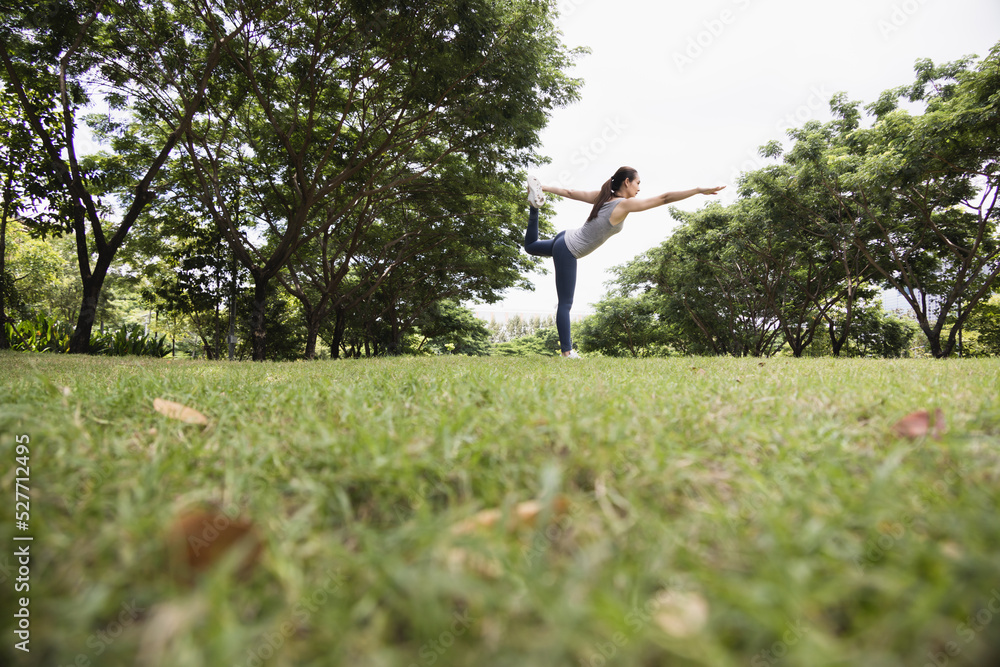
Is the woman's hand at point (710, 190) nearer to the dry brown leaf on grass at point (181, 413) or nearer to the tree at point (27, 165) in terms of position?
the dry brown leaf on grass at point (181, 413)

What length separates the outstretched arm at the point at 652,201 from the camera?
4516mm

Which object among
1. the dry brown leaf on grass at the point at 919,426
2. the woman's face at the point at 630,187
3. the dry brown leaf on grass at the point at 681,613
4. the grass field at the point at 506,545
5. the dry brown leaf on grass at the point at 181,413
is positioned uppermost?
the woman's face at the point at 630,187

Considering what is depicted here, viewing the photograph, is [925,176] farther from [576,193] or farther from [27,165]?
[27,165]

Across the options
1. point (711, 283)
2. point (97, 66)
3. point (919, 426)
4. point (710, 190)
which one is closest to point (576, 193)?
point (710, 190)

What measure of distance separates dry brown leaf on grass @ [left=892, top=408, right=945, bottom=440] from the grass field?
41 mm

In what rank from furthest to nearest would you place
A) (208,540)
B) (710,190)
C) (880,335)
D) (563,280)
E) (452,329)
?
(452,329)
(880,335)
(563,280)
(710,190)
(208,540)

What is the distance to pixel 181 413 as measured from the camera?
64.2 inches

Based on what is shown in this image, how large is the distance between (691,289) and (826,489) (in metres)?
21.2

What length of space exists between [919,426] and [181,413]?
8.56ft

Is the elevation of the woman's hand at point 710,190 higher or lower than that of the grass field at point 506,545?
higher

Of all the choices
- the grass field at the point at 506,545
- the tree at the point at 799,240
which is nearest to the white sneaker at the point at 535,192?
the grass field at the point at 506,545

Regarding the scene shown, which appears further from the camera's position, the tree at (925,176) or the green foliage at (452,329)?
the green foliage at (452,329)

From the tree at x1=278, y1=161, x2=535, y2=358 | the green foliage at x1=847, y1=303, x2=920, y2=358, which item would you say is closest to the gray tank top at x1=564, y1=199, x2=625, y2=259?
the tree at x1=278, y1=161, x2=535, y2=358

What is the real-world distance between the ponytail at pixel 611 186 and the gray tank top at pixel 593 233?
0.40 feet
